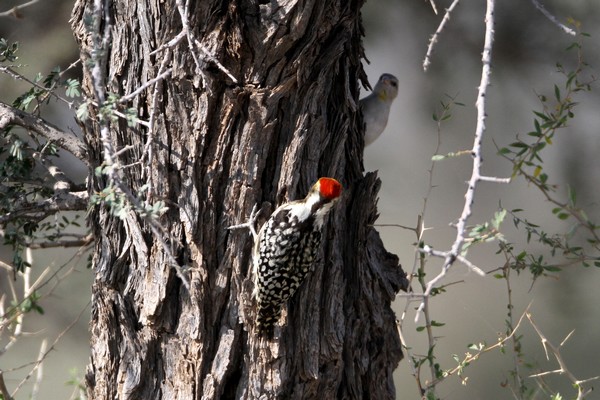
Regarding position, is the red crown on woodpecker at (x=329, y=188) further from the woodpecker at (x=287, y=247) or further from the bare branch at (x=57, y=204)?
the bare branch at (x=57, y=204)

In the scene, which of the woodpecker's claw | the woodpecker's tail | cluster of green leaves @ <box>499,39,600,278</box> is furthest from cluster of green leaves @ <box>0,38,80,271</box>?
cluster of green leaves @ <box>499,39,600,278</box>

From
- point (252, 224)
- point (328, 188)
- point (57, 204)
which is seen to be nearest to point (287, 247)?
point (252, 224)

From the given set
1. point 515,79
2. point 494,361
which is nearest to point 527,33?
point 515,79

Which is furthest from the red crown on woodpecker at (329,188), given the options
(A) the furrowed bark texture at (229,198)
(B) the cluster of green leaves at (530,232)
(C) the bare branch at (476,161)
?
(C) the bare branch at (476,161)

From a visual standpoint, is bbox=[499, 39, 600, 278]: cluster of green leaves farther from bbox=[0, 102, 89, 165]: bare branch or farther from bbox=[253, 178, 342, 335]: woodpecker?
bbox=[0, 102, 89, 165]: bare branch

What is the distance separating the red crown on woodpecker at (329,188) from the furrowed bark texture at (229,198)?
0.51 ft

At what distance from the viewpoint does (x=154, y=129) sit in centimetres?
270

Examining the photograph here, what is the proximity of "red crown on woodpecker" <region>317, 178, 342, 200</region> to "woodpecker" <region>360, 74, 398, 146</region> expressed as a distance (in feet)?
2.16

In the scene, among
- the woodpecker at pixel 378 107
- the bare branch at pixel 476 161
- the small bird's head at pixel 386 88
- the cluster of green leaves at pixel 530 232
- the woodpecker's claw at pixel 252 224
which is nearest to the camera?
the bare branch at pixel 476 161

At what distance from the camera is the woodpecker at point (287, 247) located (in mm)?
2693

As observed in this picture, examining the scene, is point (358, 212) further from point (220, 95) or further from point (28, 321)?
point (28, 321)

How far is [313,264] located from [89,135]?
3.12 ft

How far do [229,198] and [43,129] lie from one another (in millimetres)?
1070

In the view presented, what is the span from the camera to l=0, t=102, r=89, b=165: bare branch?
3301 millimetres
